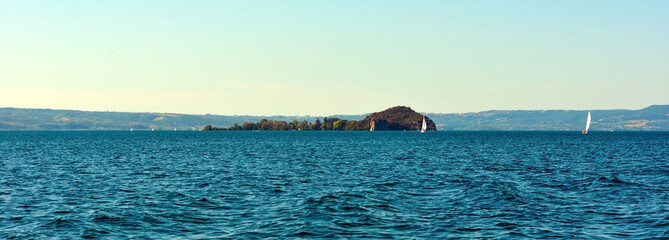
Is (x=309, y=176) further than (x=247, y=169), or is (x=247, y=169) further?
(x=247, y=169)

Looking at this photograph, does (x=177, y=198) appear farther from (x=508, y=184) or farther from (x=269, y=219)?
(x=508, y=184)

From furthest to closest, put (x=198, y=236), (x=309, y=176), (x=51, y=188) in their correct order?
(x=309, y=176) → (x=51, y=188) → (x=198, y=236)

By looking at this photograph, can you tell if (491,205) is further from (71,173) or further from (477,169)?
(71,173)

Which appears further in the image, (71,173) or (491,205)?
(71,173)

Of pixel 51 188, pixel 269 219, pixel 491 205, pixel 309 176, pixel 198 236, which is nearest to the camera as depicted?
pixel 198 236

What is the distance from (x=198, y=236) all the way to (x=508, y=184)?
27.4 m

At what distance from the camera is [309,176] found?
178ft

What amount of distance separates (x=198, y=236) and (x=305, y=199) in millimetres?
11898

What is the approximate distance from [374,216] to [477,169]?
111ft

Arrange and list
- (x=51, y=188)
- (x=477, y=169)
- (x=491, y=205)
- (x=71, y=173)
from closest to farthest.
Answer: (x=491, y=205) < (x=51, y=188) < (x=71, y=173) < (x=477, y=169)

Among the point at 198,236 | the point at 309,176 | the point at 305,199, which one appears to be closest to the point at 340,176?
the point at 309,176

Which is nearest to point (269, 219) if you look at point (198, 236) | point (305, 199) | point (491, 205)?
point (198, 236)

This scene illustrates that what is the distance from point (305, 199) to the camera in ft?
124

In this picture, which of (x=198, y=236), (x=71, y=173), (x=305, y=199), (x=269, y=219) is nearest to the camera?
(x=198, y=236)
